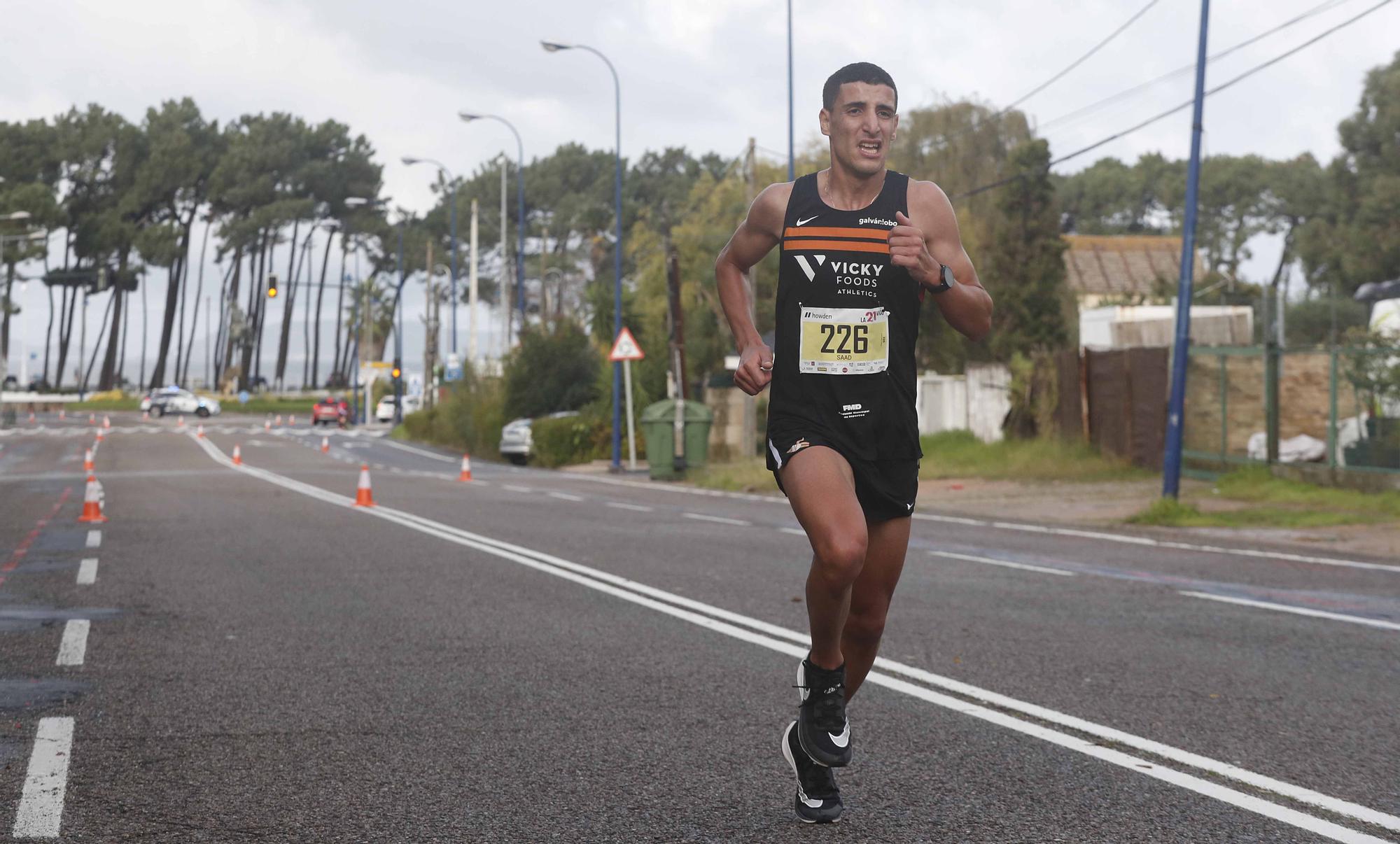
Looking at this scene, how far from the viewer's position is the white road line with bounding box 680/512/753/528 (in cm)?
1839

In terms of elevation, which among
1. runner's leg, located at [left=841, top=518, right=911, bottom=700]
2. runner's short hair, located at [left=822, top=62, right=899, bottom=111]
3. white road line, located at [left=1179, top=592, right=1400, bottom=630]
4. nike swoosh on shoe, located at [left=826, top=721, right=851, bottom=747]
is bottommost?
white road line, located at [left=1179, top=592, right=1400, bottom=630]

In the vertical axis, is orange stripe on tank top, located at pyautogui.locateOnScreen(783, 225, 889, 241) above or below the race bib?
above

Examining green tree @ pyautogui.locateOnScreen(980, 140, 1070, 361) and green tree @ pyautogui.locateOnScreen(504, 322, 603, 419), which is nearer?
green tree @ pyautogui.locateOnScreen(504, 322, 603, 419)

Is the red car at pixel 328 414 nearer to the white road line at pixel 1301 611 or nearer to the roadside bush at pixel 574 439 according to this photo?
the roadside bush at pixel 574 439

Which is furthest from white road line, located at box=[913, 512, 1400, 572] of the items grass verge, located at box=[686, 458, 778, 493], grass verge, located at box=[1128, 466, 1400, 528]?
grass verge, located at box=[686, 458, 778, 493]

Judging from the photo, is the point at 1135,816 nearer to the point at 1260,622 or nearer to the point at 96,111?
the point at 1260,622

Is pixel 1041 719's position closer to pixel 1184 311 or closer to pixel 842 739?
pixel 842 739

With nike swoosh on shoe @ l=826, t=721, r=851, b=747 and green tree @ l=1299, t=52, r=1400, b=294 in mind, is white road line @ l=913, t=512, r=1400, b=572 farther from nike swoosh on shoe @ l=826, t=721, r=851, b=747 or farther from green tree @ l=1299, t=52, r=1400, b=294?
green tree @ l=1299, t=52, r=1400, b=294

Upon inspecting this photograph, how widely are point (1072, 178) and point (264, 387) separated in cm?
6618

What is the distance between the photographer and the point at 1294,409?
72.2ft

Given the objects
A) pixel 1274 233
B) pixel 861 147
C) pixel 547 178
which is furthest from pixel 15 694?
pixel 547 178

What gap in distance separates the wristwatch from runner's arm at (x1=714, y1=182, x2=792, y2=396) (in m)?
0.49

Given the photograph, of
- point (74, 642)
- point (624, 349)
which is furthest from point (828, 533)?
point (624, 349)

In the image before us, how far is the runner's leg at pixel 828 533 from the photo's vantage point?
14.7ft
